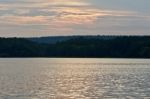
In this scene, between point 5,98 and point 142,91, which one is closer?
point 5,98

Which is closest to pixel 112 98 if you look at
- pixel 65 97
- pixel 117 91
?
pixel 65 97

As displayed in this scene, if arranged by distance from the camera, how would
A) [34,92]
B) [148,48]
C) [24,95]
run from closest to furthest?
[24,95] → [34,92] → [148,48]

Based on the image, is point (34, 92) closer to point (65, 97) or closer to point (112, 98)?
point (65, 97)

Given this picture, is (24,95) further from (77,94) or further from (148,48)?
(148,48)

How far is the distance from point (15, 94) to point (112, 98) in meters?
8.83

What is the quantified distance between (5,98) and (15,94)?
153 inches

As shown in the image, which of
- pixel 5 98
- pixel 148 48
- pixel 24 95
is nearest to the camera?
pixel 5 98

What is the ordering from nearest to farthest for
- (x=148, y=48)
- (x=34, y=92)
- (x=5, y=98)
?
(x=5, y=98), (x=34, y=92), (x=148, y=48)

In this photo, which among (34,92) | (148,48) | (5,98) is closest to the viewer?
(5,98)

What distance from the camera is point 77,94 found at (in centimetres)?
4650

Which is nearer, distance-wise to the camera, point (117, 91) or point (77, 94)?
point (77, 94)

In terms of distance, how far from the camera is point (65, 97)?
43844mm

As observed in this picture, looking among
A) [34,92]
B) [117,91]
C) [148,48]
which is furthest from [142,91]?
[148,48]

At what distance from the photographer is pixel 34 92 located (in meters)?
48.5
